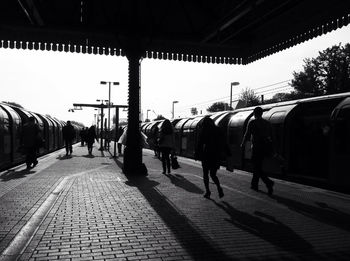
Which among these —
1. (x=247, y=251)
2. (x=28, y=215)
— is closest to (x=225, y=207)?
(x=247, y=251)

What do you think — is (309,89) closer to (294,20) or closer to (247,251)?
(294,20)

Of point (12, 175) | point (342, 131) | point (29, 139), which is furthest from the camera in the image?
point (29, 139)

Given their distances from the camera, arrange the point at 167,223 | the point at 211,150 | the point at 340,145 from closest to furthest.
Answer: the point at 167,223 → the point at 211,150 → the point at 340,145

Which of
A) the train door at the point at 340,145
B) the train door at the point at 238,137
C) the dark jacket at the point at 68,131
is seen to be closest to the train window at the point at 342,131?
the train door at the point at 340,145

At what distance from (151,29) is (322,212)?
7179 mm

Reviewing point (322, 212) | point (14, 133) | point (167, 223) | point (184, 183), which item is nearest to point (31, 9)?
point (167, 223)

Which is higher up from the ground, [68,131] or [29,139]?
[68,131]

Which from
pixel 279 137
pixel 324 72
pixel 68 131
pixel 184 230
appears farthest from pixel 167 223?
pixel 324 72

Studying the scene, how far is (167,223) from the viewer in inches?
243

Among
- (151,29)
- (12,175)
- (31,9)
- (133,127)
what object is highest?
(151,29)

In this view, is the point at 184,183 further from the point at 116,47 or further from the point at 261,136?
the point at 116,47

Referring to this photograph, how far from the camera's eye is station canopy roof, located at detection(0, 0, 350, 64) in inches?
433

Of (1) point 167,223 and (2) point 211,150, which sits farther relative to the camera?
(2) point 211,150

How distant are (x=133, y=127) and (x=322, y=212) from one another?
677 centimetres
